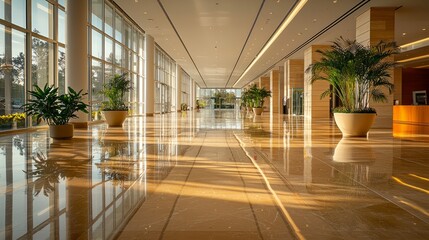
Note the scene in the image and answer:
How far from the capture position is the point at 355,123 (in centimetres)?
1021

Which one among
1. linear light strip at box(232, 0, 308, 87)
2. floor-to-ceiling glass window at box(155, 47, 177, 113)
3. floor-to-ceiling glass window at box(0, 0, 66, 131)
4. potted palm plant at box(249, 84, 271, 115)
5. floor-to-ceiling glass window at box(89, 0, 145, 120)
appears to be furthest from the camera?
floor-to-ceiling glass window at box(155, 47, 177, 113)

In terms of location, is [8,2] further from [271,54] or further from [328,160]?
[271,54]

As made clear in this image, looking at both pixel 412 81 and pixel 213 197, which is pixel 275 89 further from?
pixel 213 197

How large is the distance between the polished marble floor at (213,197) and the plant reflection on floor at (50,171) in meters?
0.01

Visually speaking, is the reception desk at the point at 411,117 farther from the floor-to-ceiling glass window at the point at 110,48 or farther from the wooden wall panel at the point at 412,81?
the wooden wall panel at the point at 412,81

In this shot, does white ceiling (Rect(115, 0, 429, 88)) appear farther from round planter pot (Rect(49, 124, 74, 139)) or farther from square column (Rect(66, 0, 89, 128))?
round planter pot (Rect(49, 124, 74, 139))

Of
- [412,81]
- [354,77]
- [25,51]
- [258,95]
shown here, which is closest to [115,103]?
[25,51]

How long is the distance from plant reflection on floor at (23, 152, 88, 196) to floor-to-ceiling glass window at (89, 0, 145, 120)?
10.2 meters

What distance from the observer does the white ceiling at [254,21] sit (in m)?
15.7

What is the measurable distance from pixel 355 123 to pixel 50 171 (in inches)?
319

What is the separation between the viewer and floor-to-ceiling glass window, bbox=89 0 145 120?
683 inches

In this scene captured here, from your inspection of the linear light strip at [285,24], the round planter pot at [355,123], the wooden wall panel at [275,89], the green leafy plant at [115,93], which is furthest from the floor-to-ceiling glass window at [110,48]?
the wooden wall panel at [275,89]

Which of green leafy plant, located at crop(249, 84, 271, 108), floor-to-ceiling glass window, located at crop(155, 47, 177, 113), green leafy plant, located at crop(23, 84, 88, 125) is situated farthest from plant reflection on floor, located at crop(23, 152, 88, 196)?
floor-to-ceiling glass window, located at crop(155, 47, 177, 113)

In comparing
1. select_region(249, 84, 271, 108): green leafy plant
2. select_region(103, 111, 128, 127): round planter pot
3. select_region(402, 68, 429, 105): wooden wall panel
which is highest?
select_region(402, 68, 429, 105): wooden wall panel
